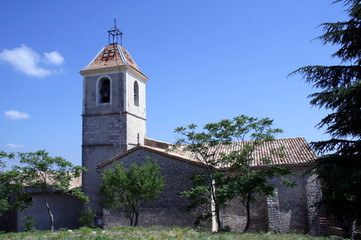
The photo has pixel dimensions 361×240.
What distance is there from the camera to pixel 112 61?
22.5m

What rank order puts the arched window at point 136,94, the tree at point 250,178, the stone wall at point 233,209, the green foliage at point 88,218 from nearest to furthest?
the tree at point 250,178, the stone wall at point 233,209, the green foliage at point 88,218, the arched window at point 136,94

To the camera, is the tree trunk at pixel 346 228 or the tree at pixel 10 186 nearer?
the tree trunk at pixel 346 228

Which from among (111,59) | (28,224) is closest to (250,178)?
(111,59)

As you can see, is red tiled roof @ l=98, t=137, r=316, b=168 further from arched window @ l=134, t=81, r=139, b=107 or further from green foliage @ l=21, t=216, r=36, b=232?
green foliage @ l=21, t=216, r=36, b=232

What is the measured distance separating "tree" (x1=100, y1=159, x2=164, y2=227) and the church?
0.98 metres

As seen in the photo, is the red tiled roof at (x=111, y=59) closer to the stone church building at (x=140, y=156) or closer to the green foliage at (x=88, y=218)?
the stone church building at (x=140, y=156)

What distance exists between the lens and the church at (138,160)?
55.2 feet

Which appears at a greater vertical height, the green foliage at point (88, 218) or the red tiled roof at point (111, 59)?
the red tiled roof at point (111, 59)

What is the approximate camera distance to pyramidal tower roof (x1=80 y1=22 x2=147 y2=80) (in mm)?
21906

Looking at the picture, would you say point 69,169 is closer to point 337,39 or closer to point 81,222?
point 81,222

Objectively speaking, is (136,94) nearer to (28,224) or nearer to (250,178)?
(28,224)

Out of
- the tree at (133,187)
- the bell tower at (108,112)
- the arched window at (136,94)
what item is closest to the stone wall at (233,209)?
the tree at (133,187)

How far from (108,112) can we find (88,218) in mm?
6473

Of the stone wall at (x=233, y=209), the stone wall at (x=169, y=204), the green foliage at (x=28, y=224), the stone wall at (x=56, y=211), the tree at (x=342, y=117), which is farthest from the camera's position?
the stone wall at (x=56, y=211)
